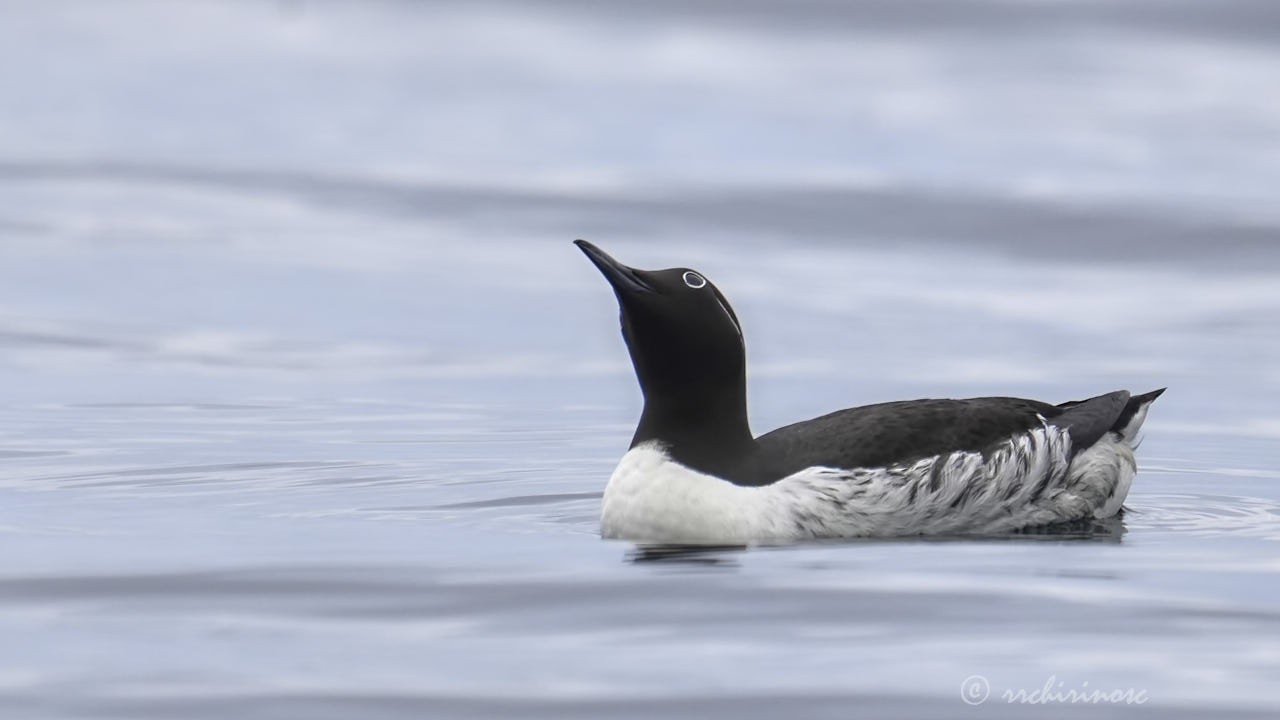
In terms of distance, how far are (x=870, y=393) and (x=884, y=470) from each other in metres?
6.49

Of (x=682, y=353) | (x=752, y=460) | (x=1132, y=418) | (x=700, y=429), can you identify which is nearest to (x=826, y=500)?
(x=752, y=460)

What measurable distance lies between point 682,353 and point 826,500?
0.80m

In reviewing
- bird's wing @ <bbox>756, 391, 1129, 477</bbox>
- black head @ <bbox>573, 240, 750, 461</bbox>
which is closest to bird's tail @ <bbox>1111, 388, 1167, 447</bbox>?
bird's wing @ <bbox>756, 391, 1129, 477</bbox>

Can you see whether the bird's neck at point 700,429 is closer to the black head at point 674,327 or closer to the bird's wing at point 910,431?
the black head at point 674,327

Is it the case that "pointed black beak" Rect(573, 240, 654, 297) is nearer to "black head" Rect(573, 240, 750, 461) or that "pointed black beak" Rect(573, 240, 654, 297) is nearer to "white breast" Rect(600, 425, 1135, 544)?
"black head" Rect(573, 240, 750, 461)

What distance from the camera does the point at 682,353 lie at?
998cm

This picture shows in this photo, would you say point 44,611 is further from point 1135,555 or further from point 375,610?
point 1135,555

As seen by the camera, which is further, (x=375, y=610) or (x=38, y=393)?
(x=38, y=393)

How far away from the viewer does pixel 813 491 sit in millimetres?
9828

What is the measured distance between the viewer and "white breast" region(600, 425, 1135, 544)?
9.70 metres

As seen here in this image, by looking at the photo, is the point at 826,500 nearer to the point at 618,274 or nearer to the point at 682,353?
the point at 682,353

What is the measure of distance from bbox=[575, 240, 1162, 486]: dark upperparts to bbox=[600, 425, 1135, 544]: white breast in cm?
8

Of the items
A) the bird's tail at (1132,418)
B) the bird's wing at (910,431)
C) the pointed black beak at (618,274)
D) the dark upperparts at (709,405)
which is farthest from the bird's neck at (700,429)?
the bird's tail at (1132,418)

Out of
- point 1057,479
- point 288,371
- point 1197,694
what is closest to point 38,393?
point 288,371
